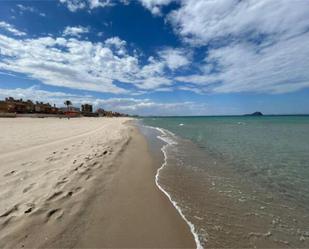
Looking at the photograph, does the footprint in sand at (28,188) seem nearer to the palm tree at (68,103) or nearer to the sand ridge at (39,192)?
the sand ridge at (39,192)

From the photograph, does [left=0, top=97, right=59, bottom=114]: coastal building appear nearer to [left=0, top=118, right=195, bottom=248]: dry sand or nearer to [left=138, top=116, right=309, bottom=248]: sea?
[left=0, top=118, right=195, bottom=248]: dry sand

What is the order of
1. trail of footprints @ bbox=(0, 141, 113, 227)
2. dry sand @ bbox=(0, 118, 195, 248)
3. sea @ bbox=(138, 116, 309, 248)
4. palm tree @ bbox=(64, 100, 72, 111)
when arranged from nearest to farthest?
dry sand @ bbox=(0, 118, 195, 248) → sea @ bbox=(138, 116, 309, 248) → trail of footprints @ bbox=(0, 141, 113, 227) → palm tree @ bbox=(64, 100, 72, 111)

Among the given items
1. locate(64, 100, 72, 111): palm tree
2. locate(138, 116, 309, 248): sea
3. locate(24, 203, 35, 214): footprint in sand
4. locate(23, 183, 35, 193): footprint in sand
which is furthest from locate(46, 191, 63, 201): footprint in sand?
locate(64, 100, 72, 111): palm tree

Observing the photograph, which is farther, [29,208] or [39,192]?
[39,192]

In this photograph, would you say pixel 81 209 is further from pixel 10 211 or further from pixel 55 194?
pixel 10 211

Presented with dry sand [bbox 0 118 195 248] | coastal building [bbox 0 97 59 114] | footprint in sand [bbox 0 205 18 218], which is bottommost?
dry sand [bbox 0 118 195 248]

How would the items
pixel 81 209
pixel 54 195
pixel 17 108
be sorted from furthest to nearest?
pixel 17 108 < pixel 54 195 < pixel 81 209

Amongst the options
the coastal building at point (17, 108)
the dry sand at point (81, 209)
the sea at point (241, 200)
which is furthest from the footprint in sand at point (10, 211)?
the coastal building at point (17, 108)

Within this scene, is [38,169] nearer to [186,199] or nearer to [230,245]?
[186,199]

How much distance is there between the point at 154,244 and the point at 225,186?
3769mm

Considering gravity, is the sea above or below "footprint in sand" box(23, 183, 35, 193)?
below

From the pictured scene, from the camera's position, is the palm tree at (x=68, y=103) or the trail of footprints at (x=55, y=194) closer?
the trail of footprints at (x=55, y=194)

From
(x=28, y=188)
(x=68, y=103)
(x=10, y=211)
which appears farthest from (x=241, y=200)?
(x=68, y=103)

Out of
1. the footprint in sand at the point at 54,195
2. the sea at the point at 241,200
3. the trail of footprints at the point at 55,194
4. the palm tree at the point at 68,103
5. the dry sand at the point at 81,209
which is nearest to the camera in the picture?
the dry sand at the point at 81,209
